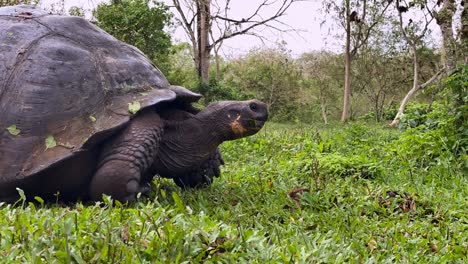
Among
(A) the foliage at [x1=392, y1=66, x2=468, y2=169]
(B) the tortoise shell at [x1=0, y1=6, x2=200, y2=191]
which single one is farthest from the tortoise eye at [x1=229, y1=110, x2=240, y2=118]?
(A) the foliage at [x1=392, y1=66, x2=468, y2=169]

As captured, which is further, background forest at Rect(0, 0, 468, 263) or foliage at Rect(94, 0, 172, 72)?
foliage at Rect(94, 0, 172, 72)

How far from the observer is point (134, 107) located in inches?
128

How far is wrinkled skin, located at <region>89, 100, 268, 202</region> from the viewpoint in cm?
312

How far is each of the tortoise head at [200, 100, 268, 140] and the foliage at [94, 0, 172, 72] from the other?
1054 centimetres

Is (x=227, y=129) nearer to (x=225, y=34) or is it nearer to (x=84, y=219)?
(x=84, y=219)

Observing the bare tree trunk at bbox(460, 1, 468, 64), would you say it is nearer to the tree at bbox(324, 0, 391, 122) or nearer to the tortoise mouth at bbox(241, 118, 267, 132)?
the tortoise mouth at bbox(241, 118, 267, 132)

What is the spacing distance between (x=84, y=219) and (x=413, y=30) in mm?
17033

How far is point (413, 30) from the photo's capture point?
17.6 metres

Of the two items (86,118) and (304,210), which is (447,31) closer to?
(304,210)

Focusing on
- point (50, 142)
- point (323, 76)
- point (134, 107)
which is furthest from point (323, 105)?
point (50, 142)

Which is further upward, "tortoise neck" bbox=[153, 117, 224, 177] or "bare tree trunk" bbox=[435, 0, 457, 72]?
"bare tree trunk" bbox=[435, 0, 457, 72]

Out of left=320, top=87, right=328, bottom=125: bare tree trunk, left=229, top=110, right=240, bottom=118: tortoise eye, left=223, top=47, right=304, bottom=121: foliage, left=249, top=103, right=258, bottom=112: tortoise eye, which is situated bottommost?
left=320, top=87, right=328, bottom=125: bare tree trunk

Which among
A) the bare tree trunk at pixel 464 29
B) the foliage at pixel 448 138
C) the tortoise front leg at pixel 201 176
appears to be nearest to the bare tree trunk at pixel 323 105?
the bare tree trunk at pixel 464 29

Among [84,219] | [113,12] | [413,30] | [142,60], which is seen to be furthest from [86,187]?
[413,30]
